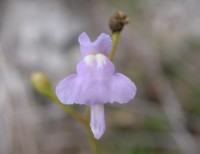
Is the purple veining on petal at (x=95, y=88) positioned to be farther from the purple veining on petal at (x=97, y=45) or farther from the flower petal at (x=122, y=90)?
the purple veining on petal at (x=97, y=45)

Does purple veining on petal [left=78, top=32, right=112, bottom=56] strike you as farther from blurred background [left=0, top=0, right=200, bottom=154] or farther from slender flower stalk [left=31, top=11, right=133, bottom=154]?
blurred background [left=0, top=0, right=200, bottom=154]

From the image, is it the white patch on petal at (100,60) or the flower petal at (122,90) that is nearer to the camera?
the flower petal at (122,90)

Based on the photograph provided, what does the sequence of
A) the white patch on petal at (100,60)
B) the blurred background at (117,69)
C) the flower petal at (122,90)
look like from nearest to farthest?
1. the flower petal at (122,90)
2. the white patch on petal at (100,60)
3. the blurred background at (117,69)

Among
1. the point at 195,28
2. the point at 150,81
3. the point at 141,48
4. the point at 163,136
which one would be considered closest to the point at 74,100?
the point at 163,136

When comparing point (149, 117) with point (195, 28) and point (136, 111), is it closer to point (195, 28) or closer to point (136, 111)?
point (136, 111)

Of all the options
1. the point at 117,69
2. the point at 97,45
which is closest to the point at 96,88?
the point at 97,45

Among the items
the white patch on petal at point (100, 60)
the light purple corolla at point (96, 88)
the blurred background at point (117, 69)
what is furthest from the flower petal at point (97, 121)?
the blurred background at point (117, 69)

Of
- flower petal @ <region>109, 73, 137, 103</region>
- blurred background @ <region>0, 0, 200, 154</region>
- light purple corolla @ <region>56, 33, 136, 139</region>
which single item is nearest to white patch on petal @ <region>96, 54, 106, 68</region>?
light purple corolla @ <region>56, 33, 136, 139</region>
